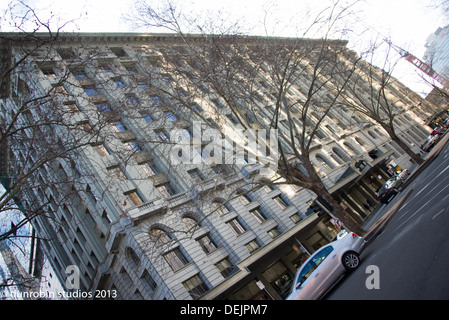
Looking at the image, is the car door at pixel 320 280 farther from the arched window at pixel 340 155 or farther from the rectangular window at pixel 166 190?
the arched window at pixel 340 155

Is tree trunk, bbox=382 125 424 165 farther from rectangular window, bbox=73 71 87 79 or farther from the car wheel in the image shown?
rectangular window, bbox=73 71 87 79

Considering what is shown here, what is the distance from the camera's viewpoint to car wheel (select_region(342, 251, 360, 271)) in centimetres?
864

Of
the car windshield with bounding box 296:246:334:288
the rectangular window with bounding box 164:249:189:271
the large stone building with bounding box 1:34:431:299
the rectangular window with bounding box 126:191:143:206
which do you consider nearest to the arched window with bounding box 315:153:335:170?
the large stone building with bounding box 1:34:431:299

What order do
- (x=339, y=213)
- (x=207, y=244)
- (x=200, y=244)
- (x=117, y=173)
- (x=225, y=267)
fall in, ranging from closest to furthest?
(x=339, y=213)
(x=225, y=267)
(x=200, y=244)
(x=207, y=244)
(x=117, y=173)

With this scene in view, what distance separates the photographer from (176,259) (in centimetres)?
1617

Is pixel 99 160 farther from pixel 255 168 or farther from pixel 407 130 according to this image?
pixel 407 130

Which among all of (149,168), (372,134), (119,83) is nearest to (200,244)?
(149,168)

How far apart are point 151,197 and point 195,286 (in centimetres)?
649

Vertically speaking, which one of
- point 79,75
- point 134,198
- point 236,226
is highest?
point 79,75

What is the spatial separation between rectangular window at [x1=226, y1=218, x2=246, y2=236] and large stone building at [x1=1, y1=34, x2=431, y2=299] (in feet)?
0.33

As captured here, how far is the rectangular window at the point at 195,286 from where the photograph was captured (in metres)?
15.3

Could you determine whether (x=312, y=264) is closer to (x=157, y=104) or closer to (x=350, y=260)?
(x=350, y=260)
